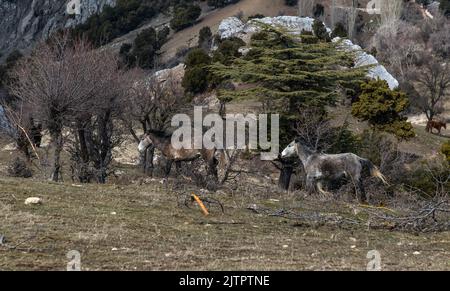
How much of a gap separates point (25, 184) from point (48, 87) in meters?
5.00

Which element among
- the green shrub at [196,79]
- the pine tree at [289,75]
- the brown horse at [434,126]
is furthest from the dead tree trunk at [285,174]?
the brown horse at [434,126]

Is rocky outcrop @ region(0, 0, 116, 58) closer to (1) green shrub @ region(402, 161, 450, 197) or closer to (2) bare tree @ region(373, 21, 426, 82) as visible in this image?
(2) bare tree @ region(373, 21, 426, 82)

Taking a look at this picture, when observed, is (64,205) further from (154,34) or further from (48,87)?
(154,34)

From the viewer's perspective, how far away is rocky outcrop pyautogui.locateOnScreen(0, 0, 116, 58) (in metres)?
102

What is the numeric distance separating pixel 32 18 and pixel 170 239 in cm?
10311

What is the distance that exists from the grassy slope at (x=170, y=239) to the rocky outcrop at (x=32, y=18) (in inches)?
3669

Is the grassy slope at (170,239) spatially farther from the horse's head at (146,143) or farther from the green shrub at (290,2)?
the green shrub at (290,2)

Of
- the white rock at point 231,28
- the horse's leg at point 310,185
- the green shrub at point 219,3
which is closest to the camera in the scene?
the horse's leg at point 310,185

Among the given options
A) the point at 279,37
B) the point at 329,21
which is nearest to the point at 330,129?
the point at 279,37

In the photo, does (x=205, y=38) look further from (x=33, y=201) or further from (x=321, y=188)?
(x=33, y=201)

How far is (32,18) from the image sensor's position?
10512cm

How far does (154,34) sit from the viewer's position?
3130 inches

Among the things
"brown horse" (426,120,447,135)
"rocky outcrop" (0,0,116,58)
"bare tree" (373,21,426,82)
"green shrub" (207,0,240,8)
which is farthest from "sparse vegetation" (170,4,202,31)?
"brown horse" (426,120,447,135)

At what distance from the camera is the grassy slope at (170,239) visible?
775cm
